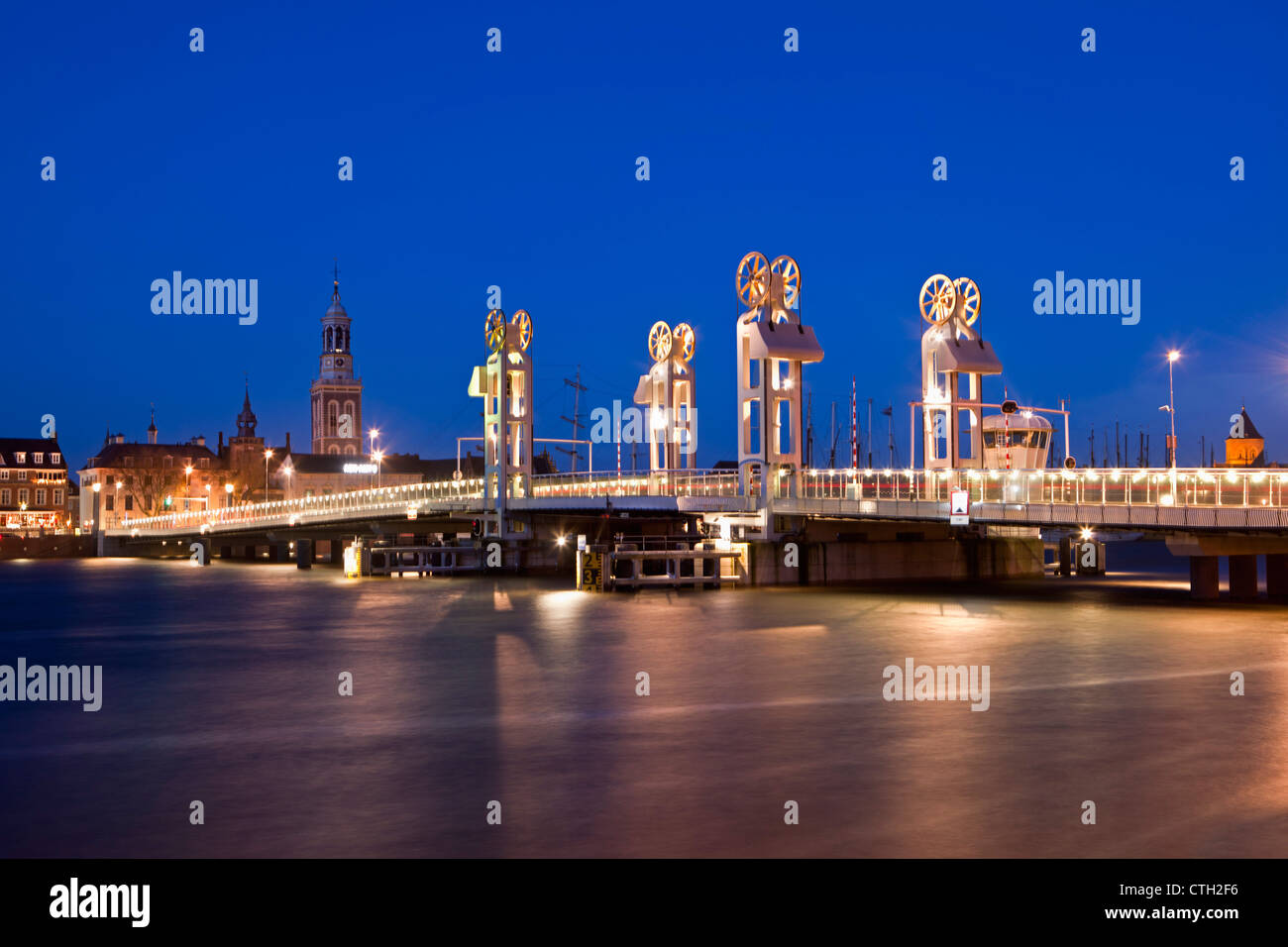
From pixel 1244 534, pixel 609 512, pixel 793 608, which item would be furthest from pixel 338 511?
pixel 1244 534

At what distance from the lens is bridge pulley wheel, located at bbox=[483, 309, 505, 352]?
87562 mm

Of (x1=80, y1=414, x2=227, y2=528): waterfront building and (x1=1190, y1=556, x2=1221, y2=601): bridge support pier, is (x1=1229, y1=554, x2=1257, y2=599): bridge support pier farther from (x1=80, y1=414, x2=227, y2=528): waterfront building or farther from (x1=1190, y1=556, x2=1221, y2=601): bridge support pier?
(x1=80, y1=414, x2=227, y2=528): waterfront building

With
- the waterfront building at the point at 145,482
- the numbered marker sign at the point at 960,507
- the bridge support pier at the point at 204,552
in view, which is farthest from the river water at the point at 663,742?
the waterfront building at the point at 145,482

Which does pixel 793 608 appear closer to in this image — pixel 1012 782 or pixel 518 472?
pixel 1012 782

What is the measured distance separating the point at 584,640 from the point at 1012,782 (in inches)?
894

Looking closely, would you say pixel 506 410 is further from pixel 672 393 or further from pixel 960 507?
pixel 960 507

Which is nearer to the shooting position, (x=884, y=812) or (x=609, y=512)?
(x=884, y=812)

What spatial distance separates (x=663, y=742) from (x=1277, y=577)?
41.9m

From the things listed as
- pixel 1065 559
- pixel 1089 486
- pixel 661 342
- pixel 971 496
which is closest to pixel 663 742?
pixel 1089 486

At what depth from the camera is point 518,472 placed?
87.0m

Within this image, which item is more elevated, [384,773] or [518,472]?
[518,472]

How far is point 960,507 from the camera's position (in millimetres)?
49156

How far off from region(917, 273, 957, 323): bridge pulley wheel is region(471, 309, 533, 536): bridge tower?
99.4ft
